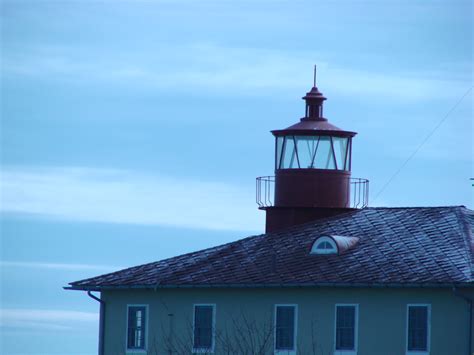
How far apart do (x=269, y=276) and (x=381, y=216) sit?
480 centimetres

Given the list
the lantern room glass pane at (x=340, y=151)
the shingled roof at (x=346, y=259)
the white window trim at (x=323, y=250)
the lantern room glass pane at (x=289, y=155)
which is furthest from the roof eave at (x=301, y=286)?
the lantern room glass pane at (x=340, y=151)

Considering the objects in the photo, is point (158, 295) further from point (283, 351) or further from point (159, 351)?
point (283, 351)

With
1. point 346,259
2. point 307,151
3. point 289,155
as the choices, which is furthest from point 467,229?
point 289,155

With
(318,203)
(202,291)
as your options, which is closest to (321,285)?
(202,291)

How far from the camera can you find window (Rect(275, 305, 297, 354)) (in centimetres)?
3950

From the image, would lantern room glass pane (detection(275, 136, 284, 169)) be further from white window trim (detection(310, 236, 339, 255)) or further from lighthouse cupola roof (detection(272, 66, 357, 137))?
white window trim (detection(310, 236, 339, 255))

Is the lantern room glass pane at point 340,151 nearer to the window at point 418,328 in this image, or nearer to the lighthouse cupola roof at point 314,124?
the lighthouse cupola roof at point 314,124

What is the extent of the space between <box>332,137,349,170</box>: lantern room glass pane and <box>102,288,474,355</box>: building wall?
25.3 ft

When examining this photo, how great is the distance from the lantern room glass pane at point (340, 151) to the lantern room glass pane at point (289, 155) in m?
1.29

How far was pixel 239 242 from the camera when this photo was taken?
4494 centimetres

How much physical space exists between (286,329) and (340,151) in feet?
29.3

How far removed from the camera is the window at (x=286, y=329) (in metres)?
39.5

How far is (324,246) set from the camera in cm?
4084

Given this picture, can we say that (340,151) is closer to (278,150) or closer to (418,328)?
(278,150)
